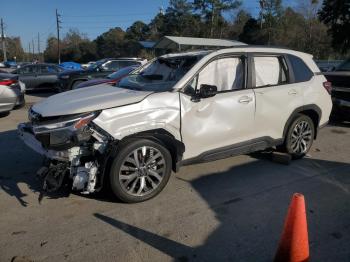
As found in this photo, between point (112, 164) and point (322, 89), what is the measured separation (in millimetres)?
3937

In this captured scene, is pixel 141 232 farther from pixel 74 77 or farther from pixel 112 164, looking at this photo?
pixel 74 77

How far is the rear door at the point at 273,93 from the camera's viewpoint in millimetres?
5316

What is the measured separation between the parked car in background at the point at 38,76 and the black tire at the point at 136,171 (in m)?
13.4

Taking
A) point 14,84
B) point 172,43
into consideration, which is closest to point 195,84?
point 14,84

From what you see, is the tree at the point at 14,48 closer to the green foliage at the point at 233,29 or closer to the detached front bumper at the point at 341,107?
the green foliage at the point at 233,29

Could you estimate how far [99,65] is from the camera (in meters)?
14.9

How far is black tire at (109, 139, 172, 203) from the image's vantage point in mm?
4113

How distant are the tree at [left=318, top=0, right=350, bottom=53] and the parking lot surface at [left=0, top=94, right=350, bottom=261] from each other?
3237 centimetres

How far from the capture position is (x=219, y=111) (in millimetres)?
4852

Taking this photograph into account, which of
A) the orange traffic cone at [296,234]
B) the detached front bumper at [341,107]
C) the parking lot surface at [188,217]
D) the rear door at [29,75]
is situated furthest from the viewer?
the rear door at [29,75]

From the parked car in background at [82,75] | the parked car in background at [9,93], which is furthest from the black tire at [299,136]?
the parked car in background at [82,75]

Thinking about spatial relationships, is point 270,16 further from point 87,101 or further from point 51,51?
point 87,101

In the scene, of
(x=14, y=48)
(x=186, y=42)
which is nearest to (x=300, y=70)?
(x=186, y=42)

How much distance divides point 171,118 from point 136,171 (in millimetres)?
757
